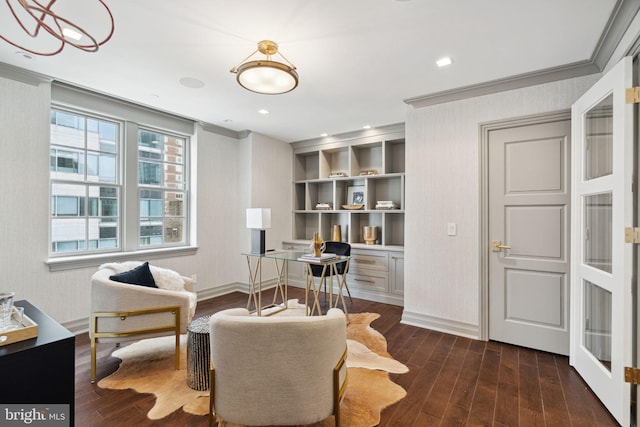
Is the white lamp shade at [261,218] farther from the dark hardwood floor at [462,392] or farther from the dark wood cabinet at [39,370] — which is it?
the dark wood cabinet at [39,370]

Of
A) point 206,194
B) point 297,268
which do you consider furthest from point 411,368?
point 206,194

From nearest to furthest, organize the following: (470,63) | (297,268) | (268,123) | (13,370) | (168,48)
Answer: (13,370)
(168,48)
(470,63)
(268,123)
(297,268)

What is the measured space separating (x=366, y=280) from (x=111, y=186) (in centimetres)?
363

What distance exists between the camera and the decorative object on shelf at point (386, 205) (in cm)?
480

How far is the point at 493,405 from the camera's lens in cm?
216

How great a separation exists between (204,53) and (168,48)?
0.90 ft

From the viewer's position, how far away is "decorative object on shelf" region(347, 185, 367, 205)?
5301 mm

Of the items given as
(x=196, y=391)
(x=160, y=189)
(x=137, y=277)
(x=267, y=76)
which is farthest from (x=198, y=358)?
(x=160, y=189)

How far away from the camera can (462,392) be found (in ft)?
7.60

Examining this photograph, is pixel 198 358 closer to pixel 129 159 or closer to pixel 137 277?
pixel 137 277

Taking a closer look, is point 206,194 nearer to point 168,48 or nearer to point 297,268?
point 297,268

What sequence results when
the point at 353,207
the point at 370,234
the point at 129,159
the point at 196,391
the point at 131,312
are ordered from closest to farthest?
the point at 196,391 < the point at 131,312 < the point at 129,159 < the point at 370,234 < the point at 353,207

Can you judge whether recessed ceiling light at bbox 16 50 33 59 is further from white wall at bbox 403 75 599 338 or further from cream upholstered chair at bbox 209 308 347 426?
white wall at bbox 403 75 599 338

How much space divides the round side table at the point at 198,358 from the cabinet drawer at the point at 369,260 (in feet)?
9.54
